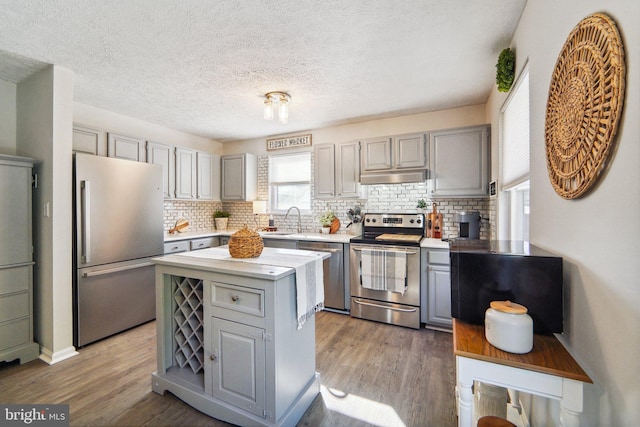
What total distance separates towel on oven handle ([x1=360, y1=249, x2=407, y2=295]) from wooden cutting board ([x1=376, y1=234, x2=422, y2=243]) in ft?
0.60

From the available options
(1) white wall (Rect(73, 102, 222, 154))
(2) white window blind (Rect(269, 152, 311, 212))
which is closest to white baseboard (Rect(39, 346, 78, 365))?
(1) white wall (Rect(73, 102, 222, 154))

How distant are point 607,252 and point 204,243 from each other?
4079 millimetres

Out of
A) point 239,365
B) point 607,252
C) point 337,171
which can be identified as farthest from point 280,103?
point 607,252

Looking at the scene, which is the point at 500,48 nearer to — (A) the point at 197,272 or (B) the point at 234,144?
(A) the point at 197,272

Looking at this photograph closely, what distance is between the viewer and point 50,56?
225cm

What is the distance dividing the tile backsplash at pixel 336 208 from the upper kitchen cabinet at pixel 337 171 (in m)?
0.27

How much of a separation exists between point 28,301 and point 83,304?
39 cm

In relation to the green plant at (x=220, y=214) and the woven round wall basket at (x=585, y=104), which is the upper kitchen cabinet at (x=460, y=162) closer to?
the woven round wall basket at (x=585, y=104)

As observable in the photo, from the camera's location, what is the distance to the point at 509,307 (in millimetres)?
1077

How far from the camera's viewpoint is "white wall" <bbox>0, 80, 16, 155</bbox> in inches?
105

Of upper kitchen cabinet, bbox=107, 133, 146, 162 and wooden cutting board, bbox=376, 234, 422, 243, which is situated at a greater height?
upper kitchen cabinet, bbox=107, 133, 146, 162

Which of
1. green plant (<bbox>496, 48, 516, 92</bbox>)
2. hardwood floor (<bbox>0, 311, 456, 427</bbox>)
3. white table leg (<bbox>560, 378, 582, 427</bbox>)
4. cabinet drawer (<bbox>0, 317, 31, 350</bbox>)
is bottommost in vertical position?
hardwood floor (<bbox>0, 311, 456, 427</bbox>)

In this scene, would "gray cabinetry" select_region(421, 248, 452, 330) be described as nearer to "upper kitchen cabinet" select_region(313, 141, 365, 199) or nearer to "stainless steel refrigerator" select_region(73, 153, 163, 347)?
"upper kitchen cabinet" select_region(313, 141, 365, 199)

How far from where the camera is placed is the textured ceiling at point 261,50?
5.69 ft
